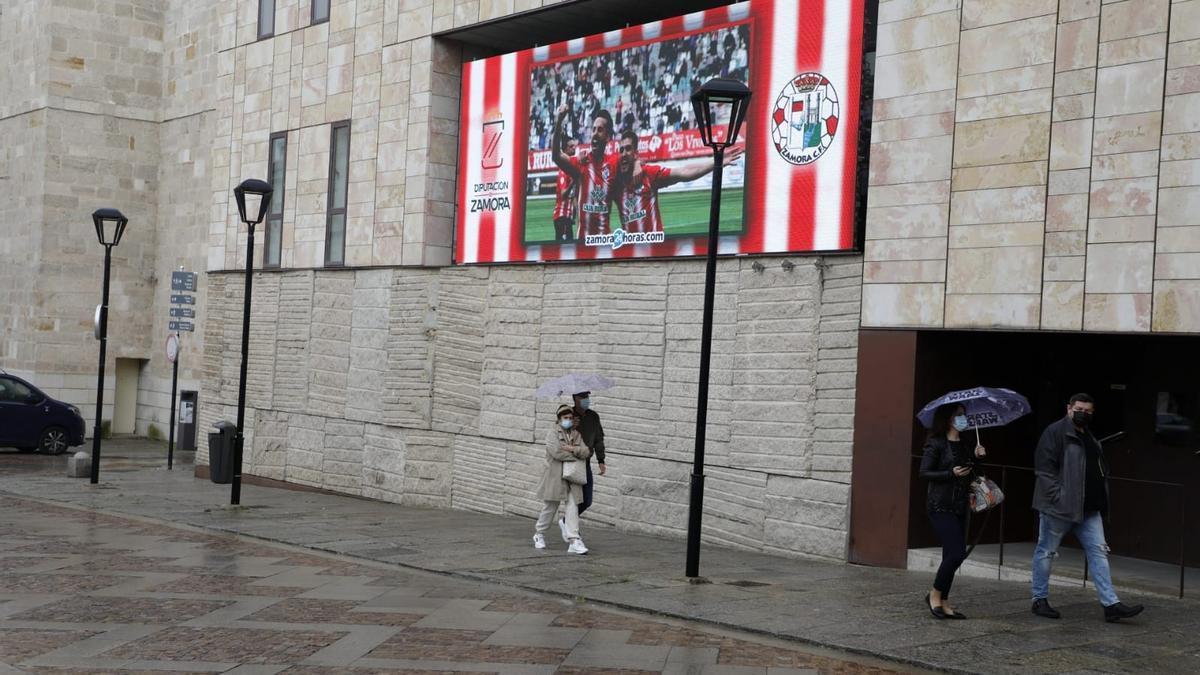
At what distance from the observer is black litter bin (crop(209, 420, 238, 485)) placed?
1872cm

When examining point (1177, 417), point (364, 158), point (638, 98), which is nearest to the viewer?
point (1177, 417)

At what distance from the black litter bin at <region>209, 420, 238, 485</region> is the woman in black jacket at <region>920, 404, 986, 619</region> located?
426 inches

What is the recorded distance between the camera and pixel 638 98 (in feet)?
56.0

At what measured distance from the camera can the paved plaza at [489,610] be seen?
9203mm

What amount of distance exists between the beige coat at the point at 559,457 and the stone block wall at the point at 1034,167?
10.4 ft

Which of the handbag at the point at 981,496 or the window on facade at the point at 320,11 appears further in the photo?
the window on facade at the point at 320,11

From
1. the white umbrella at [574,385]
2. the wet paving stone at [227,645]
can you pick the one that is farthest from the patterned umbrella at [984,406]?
the wet paving stone at [227,645]

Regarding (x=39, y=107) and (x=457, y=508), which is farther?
(x=39, y=107)

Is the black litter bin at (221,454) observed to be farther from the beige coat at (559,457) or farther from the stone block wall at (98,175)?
the stone block wall at (98,175)

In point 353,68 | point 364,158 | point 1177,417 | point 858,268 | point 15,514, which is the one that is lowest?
point 15,514

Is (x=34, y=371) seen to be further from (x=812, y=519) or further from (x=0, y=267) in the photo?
(x=812, y=519)

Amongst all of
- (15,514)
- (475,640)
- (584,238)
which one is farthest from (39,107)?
(475,640)

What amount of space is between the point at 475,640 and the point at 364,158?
12641 millimetres

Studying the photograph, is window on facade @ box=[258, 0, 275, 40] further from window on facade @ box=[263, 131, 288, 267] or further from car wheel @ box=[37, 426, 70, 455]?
car wheel @ box=[37, 426, 70, 455]
